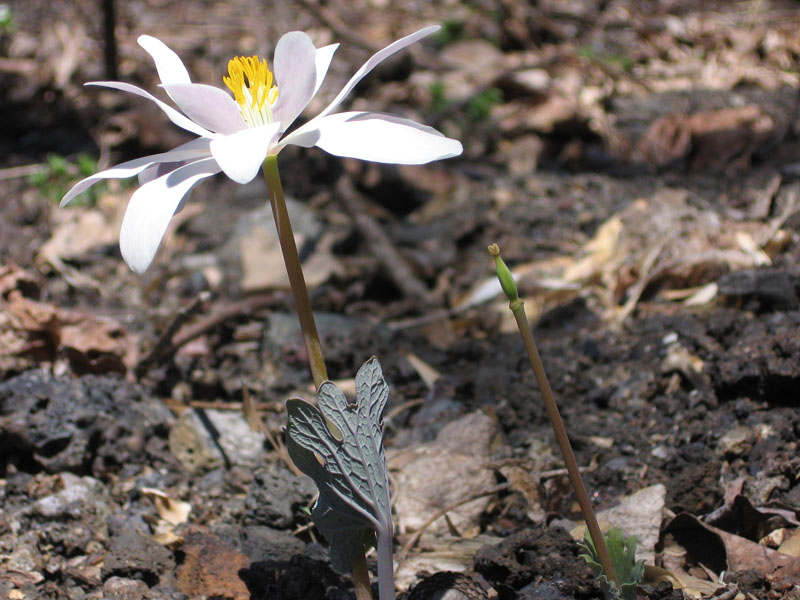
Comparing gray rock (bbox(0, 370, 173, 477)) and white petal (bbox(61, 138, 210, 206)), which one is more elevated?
white petal (bbox(61, 138, 210, 206))

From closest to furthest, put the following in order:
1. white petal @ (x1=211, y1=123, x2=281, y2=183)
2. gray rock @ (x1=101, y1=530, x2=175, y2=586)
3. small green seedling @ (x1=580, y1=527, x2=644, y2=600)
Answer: white petal @ (x1=211, y1=123, x2=281, y2=183), small green seedling @ (x1=580, y1=527, x2=644, y2=600), gray rock @ (x1=101, y1=530, x2=175, y2=586)

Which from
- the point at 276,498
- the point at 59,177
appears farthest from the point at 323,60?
the point at 59,177

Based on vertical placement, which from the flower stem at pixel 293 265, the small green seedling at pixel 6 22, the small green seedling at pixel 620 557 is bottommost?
the small green seedling at pixel 620 557

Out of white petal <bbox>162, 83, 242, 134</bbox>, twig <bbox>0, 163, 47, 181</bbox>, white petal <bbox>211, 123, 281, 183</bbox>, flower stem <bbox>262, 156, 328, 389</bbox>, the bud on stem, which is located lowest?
the bud on stem

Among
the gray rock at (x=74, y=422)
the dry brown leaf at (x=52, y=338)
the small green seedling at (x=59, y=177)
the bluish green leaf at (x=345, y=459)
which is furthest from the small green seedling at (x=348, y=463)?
the small green seedling at (x=59, y=177)

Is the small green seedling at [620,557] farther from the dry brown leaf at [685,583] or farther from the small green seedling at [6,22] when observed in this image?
the small green seedling at [6,22]

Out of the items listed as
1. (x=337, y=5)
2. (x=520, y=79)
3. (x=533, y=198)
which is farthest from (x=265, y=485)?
(x=337, y=5)

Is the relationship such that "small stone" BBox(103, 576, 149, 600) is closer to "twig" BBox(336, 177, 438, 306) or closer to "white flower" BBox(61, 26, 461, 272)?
"white flower" BBox(61, 26, 461, 272)

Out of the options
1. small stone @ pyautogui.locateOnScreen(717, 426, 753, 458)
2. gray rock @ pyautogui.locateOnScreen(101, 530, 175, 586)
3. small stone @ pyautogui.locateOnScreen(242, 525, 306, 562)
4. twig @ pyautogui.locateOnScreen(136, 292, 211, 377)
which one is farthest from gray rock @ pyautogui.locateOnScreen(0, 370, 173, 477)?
small stone @ pyautogui.locateOnScreen(717, 426, 753, 458)
